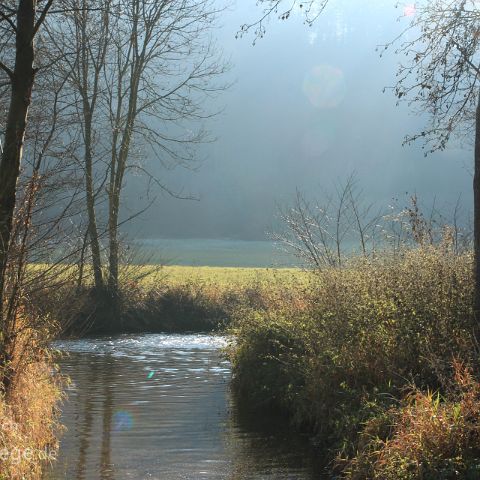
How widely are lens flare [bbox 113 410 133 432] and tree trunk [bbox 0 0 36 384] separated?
3.08 meters

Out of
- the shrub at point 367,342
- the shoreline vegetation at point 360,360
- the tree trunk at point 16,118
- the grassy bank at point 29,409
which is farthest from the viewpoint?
the shrub at point 367,342

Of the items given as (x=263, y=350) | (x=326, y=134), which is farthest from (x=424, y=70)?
(x=326, y=134)

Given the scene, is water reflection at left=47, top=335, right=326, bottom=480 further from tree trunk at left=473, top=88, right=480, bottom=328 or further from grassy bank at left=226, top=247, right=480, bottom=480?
tree trunk at left=473, top=88, right=480, bottom=328

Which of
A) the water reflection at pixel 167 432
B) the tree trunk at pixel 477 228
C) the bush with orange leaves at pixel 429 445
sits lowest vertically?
the water reflection at pixel 167 432

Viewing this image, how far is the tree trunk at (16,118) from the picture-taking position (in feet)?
33.7

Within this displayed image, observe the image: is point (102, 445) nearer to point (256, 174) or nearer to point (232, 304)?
point (232, 304)

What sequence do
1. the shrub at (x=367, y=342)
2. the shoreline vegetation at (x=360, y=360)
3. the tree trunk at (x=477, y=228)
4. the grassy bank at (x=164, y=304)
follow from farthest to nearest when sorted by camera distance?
the grassy bank at (x=164, y=304), the tree trunk at (x=477, y=228), the shrub at (x=367, y=342), the shoreline vegetation at (x=360, y=360)

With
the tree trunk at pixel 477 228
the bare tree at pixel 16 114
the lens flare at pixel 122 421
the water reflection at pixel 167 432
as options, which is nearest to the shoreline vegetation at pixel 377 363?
the tree trunk at pixel 477 228

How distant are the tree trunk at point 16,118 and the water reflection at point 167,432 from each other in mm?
2123

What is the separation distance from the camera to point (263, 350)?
15344 mm

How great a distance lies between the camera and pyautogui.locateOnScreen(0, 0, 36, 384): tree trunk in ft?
33.7

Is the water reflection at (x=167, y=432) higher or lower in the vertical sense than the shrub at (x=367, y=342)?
lower

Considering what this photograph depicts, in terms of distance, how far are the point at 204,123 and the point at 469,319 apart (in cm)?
2378

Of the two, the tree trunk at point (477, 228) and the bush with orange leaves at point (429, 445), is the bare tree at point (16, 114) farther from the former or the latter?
the tree trunk at point (477, 228)
